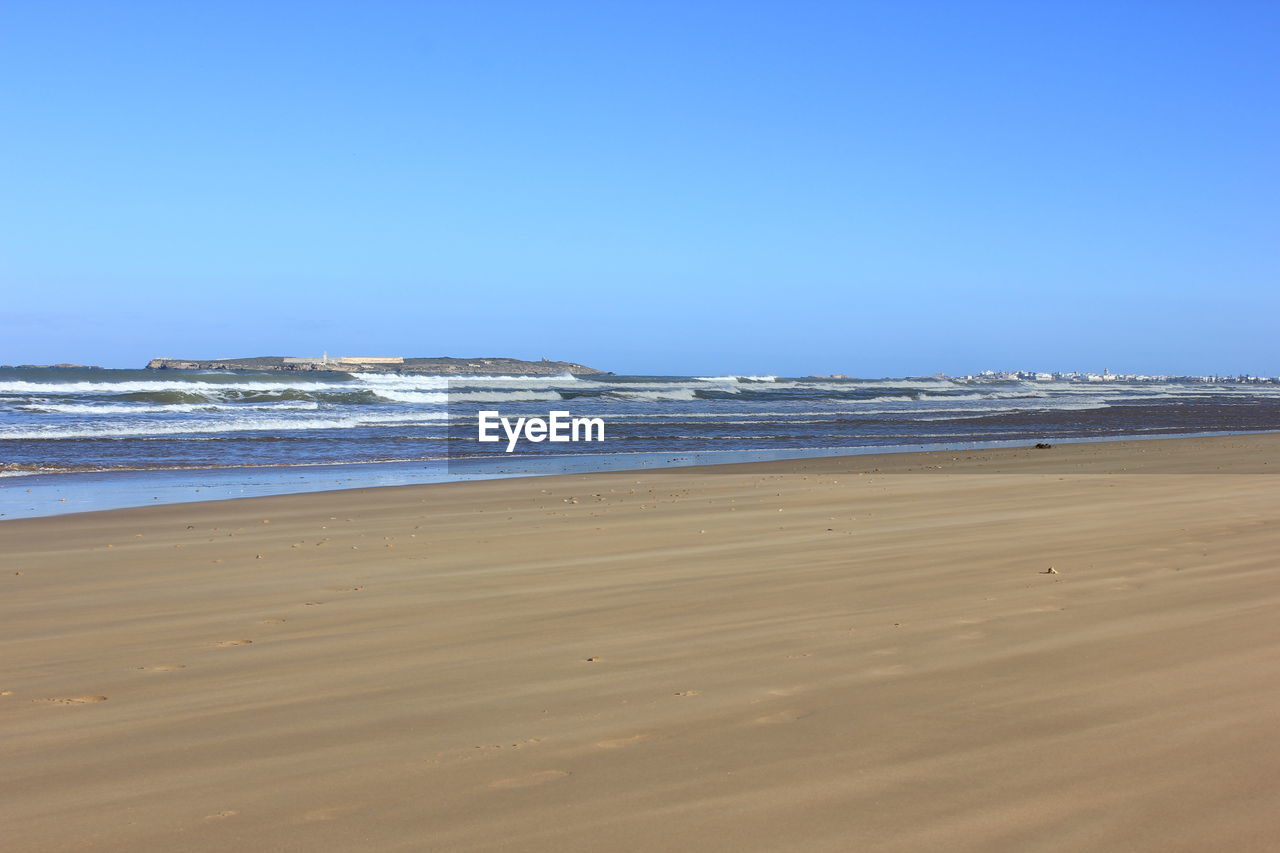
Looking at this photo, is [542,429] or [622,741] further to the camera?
[542,429]

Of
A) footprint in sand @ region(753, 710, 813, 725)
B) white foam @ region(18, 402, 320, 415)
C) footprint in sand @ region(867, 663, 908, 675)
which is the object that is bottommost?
footprint in sand @ region(753, 710, 813, 725)

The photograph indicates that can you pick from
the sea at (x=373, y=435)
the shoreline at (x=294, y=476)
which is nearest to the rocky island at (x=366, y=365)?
the sea at (x=373, y=435)

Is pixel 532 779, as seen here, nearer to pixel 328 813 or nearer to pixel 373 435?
pixel 328 813

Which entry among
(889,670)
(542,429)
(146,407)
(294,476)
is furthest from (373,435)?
(889,670)

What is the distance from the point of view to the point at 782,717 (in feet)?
11.2

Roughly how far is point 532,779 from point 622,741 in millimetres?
402

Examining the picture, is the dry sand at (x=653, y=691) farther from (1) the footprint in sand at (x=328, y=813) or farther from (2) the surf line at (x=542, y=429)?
(2) the surf line at (x=542, y=429)

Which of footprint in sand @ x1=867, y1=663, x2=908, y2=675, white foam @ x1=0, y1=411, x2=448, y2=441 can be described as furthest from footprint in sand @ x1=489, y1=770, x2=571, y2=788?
white foam @ x1=0, y1=411, x2=448, y2=441

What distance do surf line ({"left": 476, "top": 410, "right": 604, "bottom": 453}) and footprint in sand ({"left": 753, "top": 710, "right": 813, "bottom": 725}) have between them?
16821mm

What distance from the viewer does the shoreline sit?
1167 centimetres

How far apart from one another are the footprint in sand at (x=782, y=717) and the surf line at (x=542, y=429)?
16821 mm

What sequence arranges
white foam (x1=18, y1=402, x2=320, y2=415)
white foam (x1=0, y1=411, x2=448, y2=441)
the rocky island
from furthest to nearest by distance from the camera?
the rocky island
white foam (x1=18, y1=402, x2=320, y2=415)
white foam (x1=0, y1=411, x2=448, y2=441)

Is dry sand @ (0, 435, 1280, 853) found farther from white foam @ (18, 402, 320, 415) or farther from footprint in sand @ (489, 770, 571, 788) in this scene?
white foam @ (18, 402, 320, 415)

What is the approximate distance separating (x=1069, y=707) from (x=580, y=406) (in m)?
37.1
